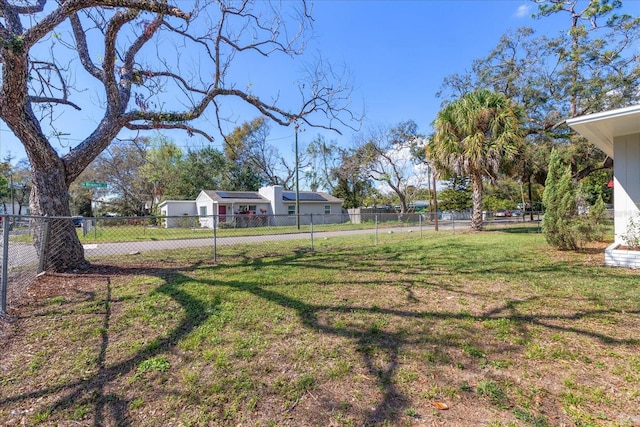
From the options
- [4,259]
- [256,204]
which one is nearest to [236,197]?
[256,204]

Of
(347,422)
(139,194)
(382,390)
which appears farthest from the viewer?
(139,194)

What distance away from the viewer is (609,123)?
6.20 metres

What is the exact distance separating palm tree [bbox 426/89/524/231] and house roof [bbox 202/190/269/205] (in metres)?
16.2

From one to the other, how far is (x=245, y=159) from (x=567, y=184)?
109 feet

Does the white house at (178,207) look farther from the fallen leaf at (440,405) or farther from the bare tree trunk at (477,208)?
the fallen leaf at (440,405)

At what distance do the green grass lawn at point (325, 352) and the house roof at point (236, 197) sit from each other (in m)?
20.4

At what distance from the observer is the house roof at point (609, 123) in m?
5.72

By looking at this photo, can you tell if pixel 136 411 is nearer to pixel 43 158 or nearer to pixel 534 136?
pixel 43 158

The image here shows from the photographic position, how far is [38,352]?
2.99 m

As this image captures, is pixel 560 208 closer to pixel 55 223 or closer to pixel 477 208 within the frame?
pixel 477 208

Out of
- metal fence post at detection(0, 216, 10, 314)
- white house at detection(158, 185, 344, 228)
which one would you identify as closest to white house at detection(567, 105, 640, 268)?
metal fence post at detection(0, 216, 10, 314)

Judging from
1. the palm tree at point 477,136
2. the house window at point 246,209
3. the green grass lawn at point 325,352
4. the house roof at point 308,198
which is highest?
the palm tree at point 477,136

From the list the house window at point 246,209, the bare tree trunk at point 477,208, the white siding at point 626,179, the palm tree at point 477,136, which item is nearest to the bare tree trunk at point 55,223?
the white siding at point 626,179

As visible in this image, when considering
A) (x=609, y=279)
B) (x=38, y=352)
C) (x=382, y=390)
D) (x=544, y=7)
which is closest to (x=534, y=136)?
(x=544, y=7)
